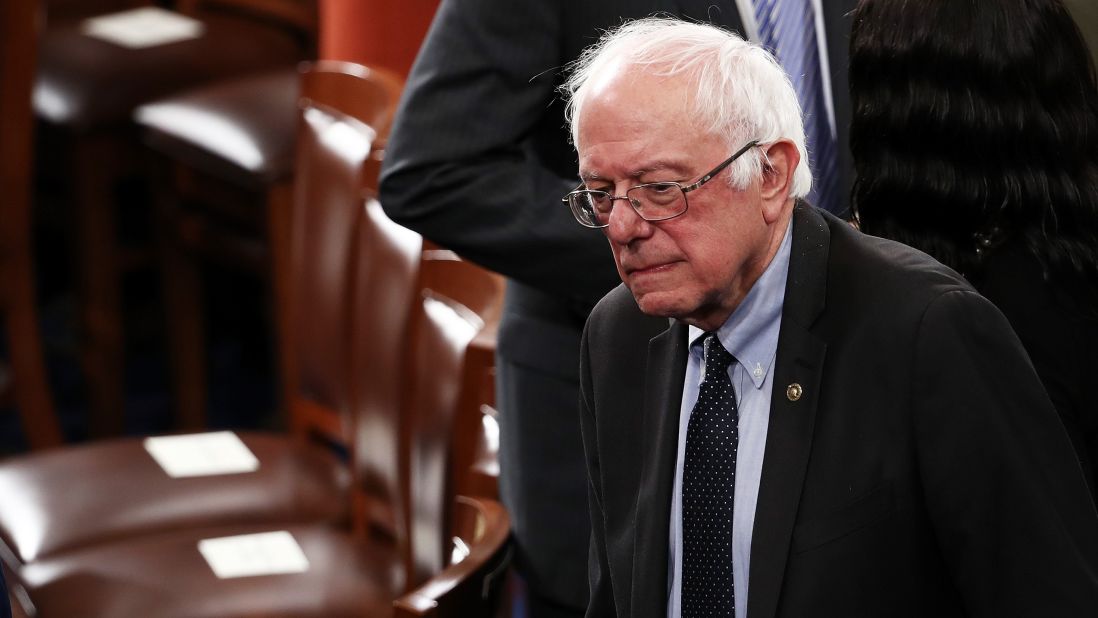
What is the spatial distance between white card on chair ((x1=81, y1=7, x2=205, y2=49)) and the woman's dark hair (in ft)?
10.4

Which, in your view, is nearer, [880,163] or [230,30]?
[880,163]

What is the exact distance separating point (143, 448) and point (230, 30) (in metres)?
1.71

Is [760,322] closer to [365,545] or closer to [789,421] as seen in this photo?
[789,421]

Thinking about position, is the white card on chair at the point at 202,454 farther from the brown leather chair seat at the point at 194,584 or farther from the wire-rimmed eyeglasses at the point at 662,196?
the wire-rimmed eyeglasses at the point at 662,196

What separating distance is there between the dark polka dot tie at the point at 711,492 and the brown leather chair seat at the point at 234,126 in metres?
2.47

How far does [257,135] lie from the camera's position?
153 inches

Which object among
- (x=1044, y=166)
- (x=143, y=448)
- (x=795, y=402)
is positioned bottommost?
(x=143, y=448)

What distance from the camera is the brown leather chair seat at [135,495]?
2.96 meters

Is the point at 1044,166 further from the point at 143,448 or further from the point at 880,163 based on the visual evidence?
the point at 143,448

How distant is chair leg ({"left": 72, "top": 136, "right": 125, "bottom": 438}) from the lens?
4438mm

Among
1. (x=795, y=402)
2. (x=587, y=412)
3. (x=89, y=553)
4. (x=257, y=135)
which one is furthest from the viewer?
(x=257, y=135)

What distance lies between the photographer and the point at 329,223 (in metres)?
3.09

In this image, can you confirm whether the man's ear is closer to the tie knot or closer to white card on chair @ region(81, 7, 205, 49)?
the tie knot

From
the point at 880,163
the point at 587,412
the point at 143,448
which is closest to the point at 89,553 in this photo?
the point at 143,448
